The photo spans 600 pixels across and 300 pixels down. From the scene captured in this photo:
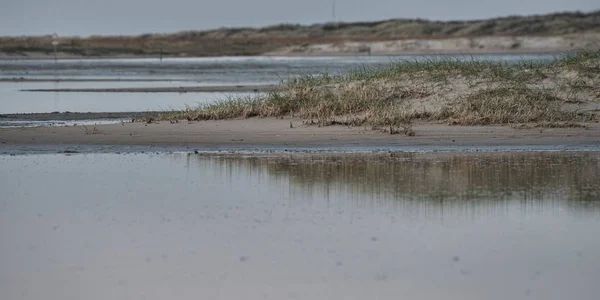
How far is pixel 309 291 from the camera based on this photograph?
8.74 meters

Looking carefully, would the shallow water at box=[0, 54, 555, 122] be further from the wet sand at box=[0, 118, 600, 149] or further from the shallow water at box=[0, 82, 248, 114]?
Answer: the wet sand at box=[0, 118, 600, 149]

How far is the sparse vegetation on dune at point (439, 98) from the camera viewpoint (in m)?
20.1

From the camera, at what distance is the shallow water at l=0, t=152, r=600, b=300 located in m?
8.93

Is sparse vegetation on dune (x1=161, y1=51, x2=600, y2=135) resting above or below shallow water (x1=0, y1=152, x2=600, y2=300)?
above

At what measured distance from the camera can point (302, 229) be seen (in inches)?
435

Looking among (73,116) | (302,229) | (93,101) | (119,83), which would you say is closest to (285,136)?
(73,116)

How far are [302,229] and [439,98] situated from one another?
10229 millimetres

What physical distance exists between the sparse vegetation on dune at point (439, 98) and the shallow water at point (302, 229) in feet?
12.7

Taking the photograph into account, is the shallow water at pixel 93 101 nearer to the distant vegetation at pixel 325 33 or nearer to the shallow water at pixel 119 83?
the shallow water at pixel 119 83

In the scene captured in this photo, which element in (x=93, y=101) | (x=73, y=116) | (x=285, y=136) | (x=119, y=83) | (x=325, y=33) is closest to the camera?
(x=285, y=136)

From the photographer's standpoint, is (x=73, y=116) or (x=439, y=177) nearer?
(x=439, y=177)

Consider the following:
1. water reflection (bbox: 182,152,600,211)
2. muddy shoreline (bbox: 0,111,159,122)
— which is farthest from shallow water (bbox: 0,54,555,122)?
water reflection (bbox: 182,152,600,211)

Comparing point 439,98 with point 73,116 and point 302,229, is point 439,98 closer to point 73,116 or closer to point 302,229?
point 73,116

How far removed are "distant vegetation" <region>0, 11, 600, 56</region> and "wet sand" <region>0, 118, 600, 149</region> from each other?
62527 millimetres
